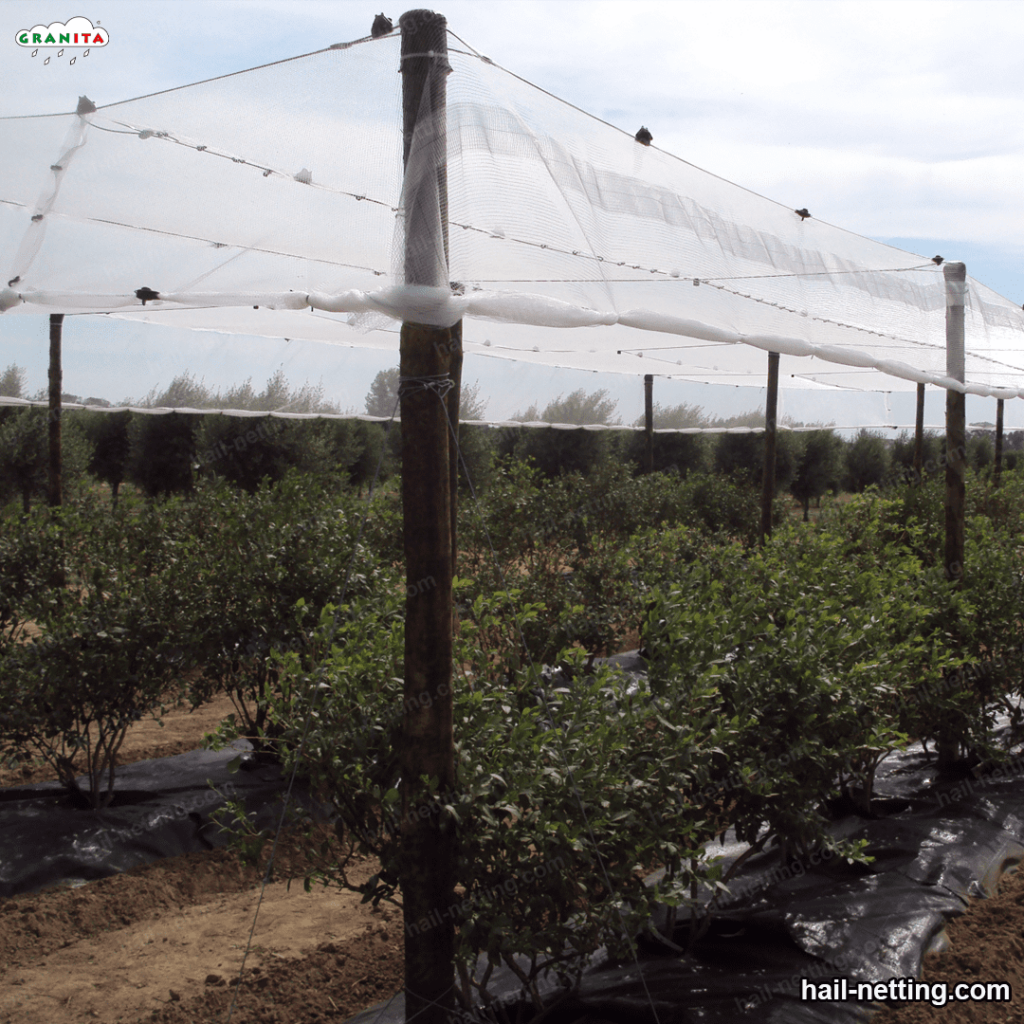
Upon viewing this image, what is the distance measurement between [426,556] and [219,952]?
218cm

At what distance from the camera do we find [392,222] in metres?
4.51

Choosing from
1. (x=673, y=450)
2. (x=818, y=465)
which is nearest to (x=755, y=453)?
(x=673, y=450)

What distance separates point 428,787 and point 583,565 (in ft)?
13.8

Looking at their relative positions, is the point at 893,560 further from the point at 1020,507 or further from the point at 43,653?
Answer: the point at 1020,507

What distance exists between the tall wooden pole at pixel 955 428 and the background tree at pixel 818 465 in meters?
18.9

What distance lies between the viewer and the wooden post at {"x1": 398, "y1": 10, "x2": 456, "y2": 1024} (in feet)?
7.47

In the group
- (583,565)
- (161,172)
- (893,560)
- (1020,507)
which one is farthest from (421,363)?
(1020,507)

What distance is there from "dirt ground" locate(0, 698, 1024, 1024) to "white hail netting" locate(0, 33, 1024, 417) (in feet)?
7.45

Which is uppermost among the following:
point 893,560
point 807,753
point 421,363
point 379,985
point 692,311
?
point 692,311

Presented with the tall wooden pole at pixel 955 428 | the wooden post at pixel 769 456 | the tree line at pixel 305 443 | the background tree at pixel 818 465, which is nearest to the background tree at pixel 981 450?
the background tree at pixel 818 465

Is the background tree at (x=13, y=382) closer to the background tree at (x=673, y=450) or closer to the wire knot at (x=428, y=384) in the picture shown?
the wire knot at (x=428, y=384)

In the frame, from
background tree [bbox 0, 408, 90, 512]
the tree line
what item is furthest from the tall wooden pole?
background tree [bbox 0, 408, 90, 512]

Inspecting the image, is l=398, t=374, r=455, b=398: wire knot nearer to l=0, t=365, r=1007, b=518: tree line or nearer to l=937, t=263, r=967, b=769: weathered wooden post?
l=937, t=263, r=967, b=769: weathered wooden post

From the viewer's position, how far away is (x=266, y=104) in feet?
12.2
